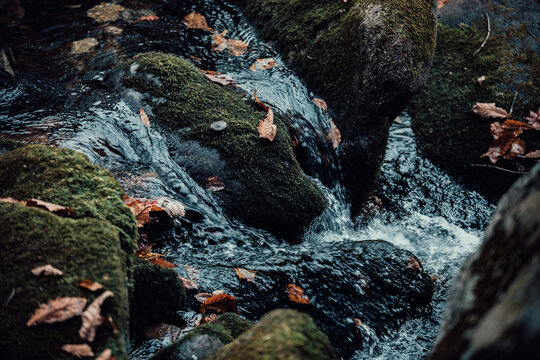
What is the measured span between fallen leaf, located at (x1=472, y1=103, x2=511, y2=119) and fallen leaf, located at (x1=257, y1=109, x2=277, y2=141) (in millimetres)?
3087

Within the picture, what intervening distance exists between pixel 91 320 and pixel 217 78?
3.98 metres

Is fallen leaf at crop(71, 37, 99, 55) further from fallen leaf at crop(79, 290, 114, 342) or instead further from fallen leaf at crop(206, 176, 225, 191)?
fallen leaf at crop(79, 290, 114, 342)

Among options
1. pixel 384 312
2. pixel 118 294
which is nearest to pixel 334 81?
pixel 384 312

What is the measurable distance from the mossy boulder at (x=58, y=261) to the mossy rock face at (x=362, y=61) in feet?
10.8

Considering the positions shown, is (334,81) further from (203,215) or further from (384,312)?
(384,312)

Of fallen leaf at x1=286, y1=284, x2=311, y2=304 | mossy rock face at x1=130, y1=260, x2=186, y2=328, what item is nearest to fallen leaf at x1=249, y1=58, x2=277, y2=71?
fallen leaf at x1=286, y1=284, x2=311, y2=304

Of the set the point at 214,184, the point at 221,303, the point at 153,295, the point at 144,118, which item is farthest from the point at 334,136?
the point at 153,295

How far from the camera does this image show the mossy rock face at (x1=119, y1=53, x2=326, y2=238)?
381 centimetres

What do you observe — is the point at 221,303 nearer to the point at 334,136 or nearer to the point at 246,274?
the point at 246,274

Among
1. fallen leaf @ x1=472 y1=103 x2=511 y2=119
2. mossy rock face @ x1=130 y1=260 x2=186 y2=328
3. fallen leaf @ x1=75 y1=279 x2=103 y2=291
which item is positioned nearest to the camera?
fallen leaf @ x1=75 y1=279 x2=103 y2=291

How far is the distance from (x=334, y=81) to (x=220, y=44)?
85.2 inches

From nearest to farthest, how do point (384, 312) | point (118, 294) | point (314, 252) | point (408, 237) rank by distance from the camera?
point (118, 294), point (384, 312), point (314, 252), point (408, 237)

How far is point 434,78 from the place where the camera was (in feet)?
19.4

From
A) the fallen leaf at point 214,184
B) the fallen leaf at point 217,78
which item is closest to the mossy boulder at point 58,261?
the fallen leaf at point 214,184
